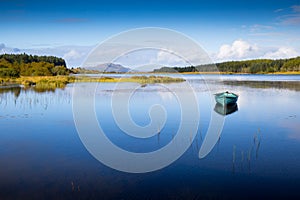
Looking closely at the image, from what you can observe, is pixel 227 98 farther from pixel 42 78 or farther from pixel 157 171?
pixel 42 78

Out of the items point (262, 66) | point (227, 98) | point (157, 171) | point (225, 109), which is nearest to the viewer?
point (157, 171)

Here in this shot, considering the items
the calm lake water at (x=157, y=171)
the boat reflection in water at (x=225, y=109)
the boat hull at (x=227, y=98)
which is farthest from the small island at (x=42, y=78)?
the calm lake water at (x=157, y=171)

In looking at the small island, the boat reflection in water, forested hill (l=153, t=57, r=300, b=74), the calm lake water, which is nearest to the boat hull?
the boat reflection in water

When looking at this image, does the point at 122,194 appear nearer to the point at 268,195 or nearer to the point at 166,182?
the point at 166,182

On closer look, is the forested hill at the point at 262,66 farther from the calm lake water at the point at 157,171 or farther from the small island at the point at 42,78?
the calm lake water at the point at 157,171

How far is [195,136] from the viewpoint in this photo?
12.7m

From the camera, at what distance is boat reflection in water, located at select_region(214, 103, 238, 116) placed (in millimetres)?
19672

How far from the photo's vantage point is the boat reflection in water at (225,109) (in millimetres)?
19672

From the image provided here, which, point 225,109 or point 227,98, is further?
point 227,98

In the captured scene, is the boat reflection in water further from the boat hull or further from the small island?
the small island

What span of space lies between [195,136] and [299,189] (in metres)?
5.89

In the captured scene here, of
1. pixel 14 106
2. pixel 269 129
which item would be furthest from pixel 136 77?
pixel 269 129


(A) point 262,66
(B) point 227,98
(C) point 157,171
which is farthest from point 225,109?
(A) point 262,66

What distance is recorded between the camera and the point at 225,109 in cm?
2084
